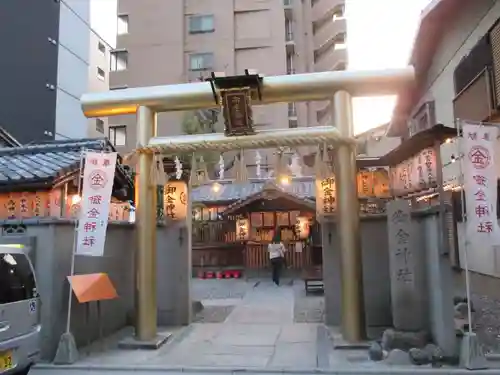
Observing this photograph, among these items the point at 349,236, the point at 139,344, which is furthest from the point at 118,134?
the point at 349,236

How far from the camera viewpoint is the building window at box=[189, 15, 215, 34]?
38.2 metres

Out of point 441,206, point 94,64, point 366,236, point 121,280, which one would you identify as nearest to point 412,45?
point 366,236

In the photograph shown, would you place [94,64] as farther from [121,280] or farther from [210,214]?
[121,280]

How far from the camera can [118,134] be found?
36.9 m

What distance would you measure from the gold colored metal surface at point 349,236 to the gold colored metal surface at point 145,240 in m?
3.83

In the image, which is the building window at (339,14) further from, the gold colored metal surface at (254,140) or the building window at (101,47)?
the gold colored metal surface at (254,140)

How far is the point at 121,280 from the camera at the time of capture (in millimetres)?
10875

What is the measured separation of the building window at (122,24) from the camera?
38.6m

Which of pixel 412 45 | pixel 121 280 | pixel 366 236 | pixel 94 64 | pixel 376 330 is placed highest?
pixel 94 64

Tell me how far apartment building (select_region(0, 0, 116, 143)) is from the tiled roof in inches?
348

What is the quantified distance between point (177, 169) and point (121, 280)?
310cm

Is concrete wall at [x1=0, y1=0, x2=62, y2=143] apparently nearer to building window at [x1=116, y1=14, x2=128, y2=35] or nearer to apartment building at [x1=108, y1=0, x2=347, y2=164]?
apartment building at [x1=108, y1=0, x2=347, y2=164]

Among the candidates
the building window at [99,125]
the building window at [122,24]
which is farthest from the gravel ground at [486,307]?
the building window at [122,24]

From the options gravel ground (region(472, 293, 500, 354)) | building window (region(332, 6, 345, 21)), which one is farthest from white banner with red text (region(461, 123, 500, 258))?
building window (region(332, 6, 345, 21))
